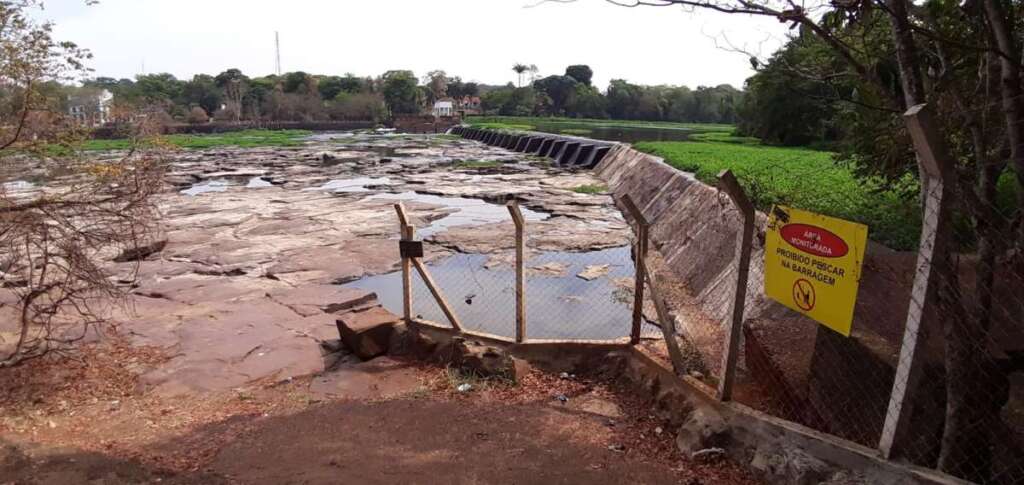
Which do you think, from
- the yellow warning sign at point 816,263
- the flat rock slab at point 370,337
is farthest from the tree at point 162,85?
the yellow warning sign at point 816,263

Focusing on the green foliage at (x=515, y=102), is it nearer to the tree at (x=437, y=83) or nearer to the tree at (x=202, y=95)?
the tree at (x=437, y=83)

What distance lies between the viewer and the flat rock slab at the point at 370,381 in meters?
6.95

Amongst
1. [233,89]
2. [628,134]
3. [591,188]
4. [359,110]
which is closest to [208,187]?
[591,188]

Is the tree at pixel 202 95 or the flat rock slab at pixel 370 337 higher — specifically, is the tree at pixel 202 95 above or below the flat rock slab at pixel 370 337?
above

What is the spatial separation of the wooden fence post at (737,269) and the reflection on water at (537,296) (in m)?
4.80

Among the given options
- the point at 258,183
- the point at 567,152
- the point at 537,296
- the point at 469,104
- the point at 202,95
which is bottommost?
the point at 537,296

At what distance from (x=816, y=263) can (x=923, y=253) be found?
74 cm

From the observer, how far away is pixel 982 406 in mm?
3939

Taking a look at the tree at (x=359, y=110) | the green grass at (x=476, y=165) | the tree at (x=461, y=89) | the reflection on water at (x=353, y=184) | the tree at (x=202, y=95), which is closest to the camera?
the reflection on water at (x=353, y=184)

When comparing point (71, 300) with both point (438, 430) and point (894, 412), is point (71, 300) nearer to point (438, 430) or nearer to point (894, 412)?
point (438, 430)

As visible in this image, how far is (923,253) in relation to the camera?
330 centimetres

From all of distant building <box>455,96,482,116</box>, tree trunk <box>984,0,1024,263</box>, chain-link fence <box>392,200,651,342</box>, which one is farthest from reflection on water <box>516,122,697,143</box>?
distant building <box>455,96,482,116</box>

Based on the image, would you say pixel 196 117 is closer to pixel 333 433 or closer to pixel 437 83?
pixel 437 83

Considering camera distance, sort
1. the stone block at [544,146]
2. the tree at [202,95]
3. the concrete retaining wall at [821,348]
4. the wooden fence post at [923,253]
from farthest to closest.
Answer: the tree at [202,95], the stone block at [544,146], the concrete retaining wall at [821,348], the wooden fence post at [923,253]
